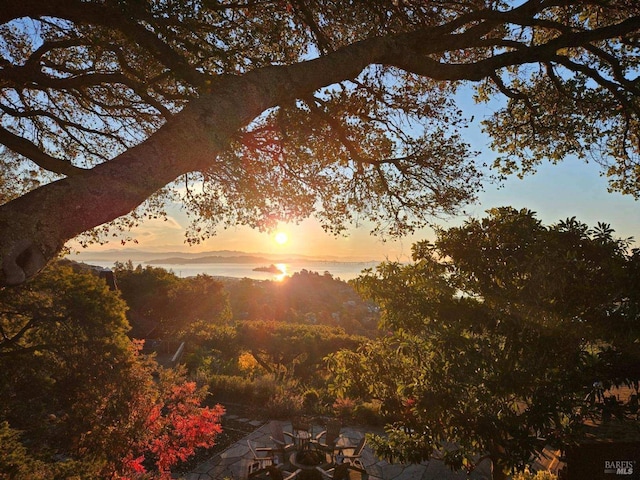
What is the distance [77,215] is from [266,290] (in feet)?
149

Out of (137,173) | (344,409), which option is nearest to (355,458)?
(344,409)

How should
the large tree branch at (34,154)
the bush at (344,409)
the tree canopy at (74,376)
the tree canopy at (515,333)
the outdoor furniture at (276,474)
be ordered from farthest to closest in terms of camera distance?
the bush at (344,409)
the outdoor furniture at (276,474)
the tree canopy at (74,376)
the large tree branch at (34,154)
the tree canopy at (515,333)

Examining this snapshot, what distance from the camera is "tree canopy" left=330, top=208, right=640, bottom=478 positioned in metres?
2.84

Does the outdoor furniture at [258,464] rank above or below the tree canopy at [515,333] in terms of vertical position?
below

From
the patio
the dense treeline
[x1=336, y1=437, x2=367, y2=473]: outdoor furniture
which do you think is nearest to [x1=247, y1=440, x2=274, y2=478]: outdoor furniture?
the patio

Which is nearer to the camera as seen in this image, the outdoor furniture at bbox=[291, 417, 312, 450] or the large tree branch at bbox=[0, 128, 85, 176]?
the large tree branch at bbox=[0, 128, 85, 176]

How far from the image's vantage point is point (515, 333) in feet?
10.0

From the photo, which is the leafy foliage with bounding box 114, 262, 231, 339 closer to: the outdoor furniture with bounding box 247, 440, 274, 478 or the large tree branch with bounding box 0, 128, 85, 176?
the outdoor furniture with bounding box 247, 440, 274, 478

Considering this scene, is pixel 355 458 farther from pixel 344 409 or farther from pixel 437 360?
pixel 437 360

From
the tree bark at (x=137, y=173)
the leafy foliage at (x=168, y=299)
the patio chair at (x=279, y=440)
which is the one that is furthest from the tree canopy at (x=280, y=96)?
the leafy foliage at (x=168, y=299)

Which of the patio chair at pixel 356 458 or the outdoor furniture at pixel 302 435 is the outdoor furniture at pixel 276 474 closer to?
the outdoor furniture at pixel 302 435

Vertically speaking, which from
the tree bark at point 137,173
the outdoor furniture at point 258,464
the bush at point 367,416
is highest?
the tree bark at point 137,173

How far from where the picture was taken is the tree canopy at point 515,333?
284cm

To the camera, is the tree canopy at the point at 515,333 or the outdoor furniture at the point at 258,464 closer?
the tree canopy at the point at 515,333
